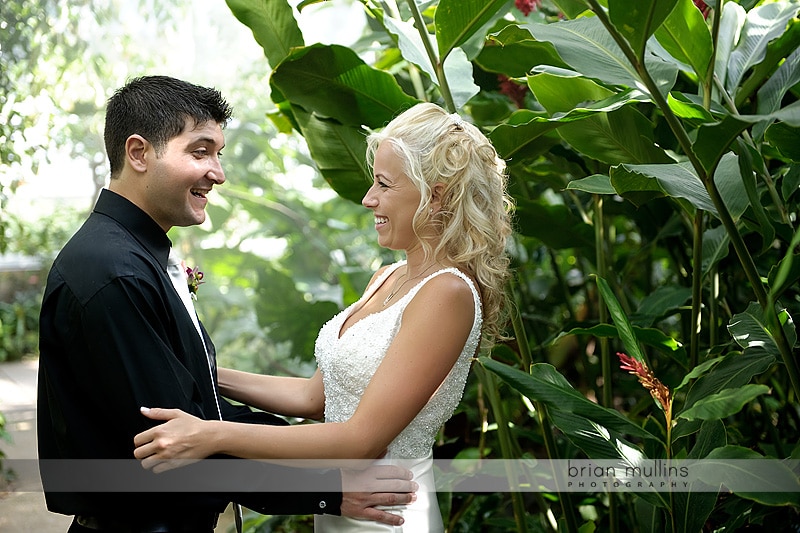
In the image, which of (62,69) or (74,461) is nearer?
(74,461)

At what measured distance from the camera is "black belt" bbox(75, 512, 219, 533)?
3.83 ft

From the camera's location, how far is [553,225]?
1.75 m

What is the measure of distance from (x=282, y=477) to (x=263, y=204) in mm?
2143

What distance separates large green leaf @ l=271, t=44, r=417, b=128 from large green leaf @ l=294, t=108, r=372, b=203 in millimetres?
47

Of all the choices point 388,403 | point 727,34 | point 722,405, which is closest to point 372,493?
point 388,403

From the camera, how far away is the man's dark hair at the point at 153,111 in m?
1.28

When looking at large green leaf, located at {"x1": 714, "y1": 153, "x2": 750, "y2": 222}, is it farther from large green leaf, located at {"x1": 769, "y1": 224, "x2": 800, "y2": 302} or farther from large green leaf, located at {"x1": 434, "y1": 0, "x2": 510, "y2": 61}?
large green leaf, located at {"x1": 434, "y1": 0, "x2": 510, "y2": 61}

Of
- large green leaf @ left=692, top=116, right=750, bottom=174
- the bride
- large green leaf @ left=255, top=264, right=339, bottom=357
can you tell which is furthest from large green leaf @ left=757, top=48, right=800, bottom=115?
large green leaf @ left=255, top=264, right=339, bottom=357

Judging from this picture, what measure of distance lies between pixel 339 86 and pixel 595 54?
53cm

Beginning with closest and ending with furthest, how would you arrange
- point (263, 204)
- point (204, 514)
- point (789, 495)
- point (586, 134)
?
point (789, 495) < point (204, 514) < point (586, 134) < point (263, 204)

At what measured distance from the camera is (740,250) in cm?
115

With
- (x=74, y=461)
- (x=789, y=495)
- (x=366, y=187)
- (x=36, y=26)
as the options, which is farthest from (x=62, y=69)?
(x=789, y=495)

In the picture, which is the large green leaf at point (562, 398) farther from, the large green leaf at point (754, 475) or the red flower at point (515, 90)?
the red flower at point (515, 90)

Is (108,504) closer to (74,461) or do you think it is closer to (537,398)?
(74,461)
